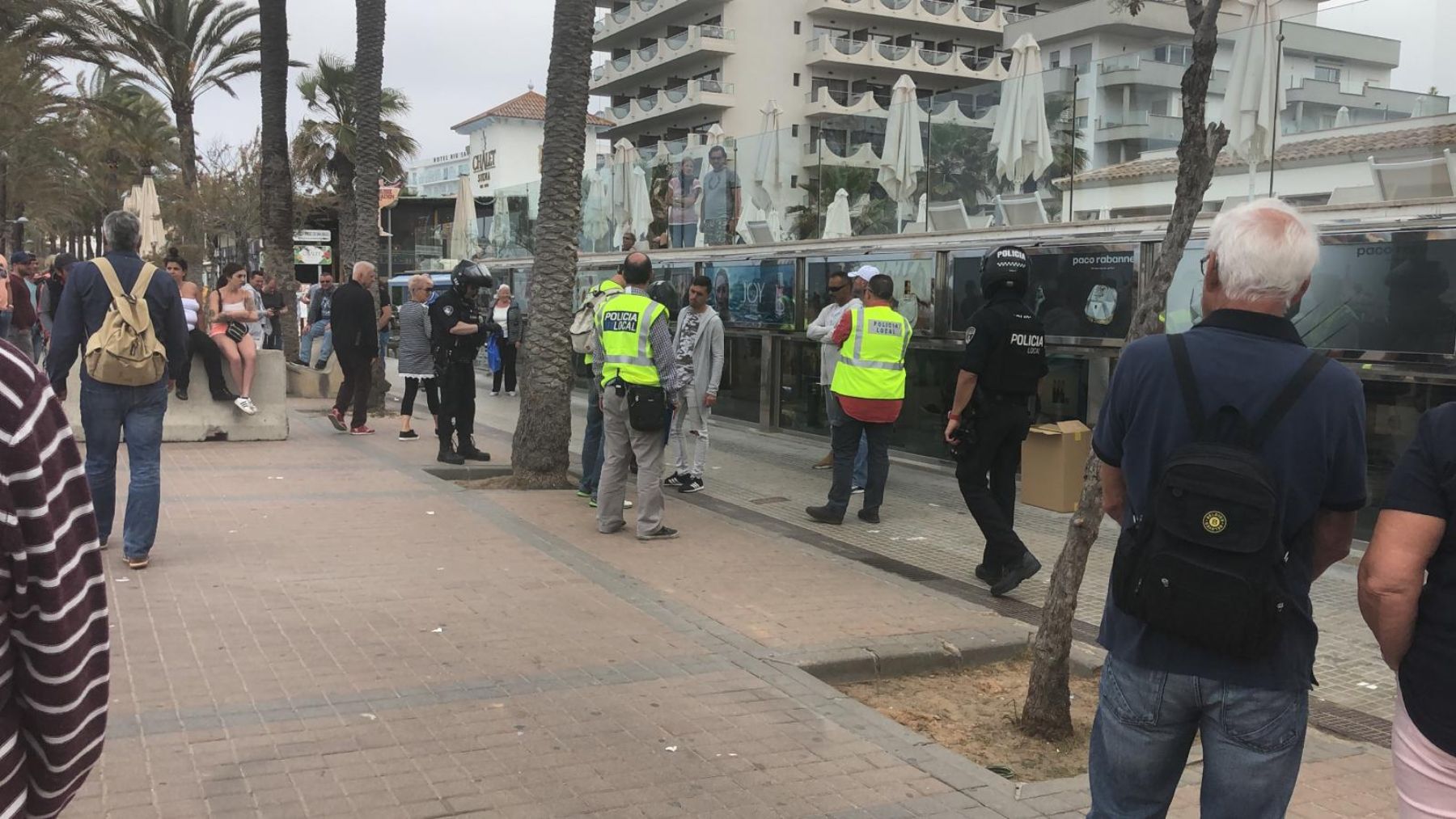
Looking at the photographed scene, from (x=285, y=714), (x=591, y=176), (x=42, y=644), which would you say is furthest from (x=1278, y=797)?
(x=591, y=176)

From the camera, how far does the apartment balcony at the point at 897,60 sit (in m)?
66.6

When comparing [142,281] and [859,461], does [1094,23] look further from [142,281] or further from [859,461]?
[142,281]

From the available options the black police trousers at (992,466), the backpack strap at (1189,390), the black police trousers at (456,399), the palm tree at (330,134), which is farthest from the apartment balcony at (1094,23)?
the backpack strap at (1189,390)

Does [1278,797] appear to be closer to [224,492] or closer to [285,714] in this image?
[285,714]

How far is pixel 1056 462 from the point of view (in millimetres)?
9305

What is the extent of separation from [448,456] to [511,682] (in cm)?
665

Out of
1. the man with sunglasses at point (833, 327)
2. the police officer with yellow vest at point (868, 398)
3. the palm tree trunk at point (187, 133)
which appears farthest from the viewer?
the palm tree trunk at point (187, 133)

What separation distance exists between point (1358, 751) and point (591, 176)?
677 inches

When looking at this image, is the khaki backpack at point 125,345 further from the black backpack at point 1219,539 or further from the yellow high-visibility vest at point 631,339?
the black backpack at point 1219,539

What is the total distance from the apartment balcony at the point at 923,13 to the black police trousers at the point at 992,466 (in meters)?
63.1

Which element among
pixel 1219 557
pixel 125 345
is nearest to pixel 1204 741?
pixel 1219 557

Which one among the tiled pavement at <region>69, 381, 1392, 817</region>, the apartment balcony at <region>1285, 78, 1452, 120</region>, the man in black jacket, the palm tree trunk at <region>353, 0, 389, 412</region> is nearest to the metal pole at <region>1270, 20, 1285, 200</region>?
the apartment balcony at <region>1285, 78, 1452, 120</region>

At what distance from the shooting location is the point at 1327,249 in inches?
323

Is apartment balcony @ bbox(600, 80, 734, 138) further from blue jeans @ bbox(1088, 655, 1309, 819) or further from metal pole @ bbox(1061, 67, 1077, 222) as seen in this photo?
blue jeans @ bbox(1088, 655, 1309, 819)
